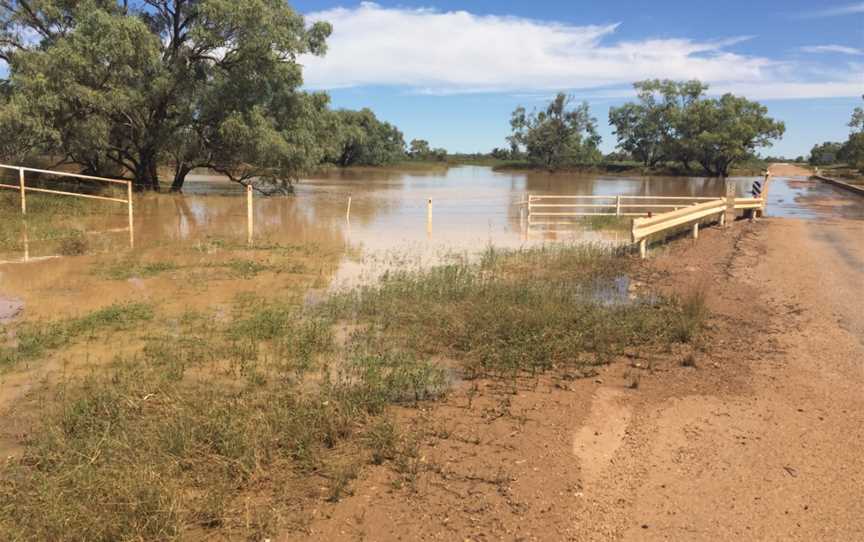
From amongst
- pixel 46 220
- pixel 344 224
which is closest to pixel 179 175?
pixel 46 220

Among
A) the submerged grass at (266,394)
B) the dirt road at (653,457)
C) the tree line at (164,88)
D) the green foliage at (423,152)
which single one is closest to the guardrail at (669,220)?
the submerged grass at (266,394)

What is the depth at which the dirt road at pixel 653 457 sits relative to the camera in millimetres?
3736

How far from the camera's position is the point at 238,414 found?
491 centimetres

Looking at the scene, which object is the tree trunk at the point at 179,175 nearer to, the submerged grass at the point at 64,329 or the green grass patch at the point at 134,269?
the green grass patch at the point at 134,269

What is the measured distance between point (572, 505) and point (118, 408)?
3.66 m

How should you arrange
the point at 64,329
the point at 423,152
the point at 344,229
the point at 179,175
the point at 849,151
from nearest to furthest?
the point at 64,329
the point at 344,229
the point at 179,175
the point at 849,151
the point at 423,152

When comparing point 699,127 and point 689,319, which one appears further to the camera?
point 699,127

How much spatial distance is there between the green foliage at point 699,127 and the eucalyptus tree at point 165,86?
2415 inches

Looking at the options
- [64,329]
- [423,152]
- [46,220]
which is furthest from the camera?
[423,152]

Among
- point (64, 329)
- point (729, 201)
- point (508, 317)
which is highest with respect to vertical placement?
point (729, 201)

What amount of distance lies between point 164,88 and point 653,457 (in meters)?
27.9

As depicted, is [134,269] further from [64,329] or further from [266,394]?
[266,394]

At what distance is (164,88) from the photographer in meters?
27.4

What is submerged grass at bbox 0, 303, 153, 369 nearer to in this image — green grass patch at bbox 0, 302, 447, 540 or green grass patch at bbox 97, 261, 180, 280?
green grass patch at bbox 0, 302, 447, 540
